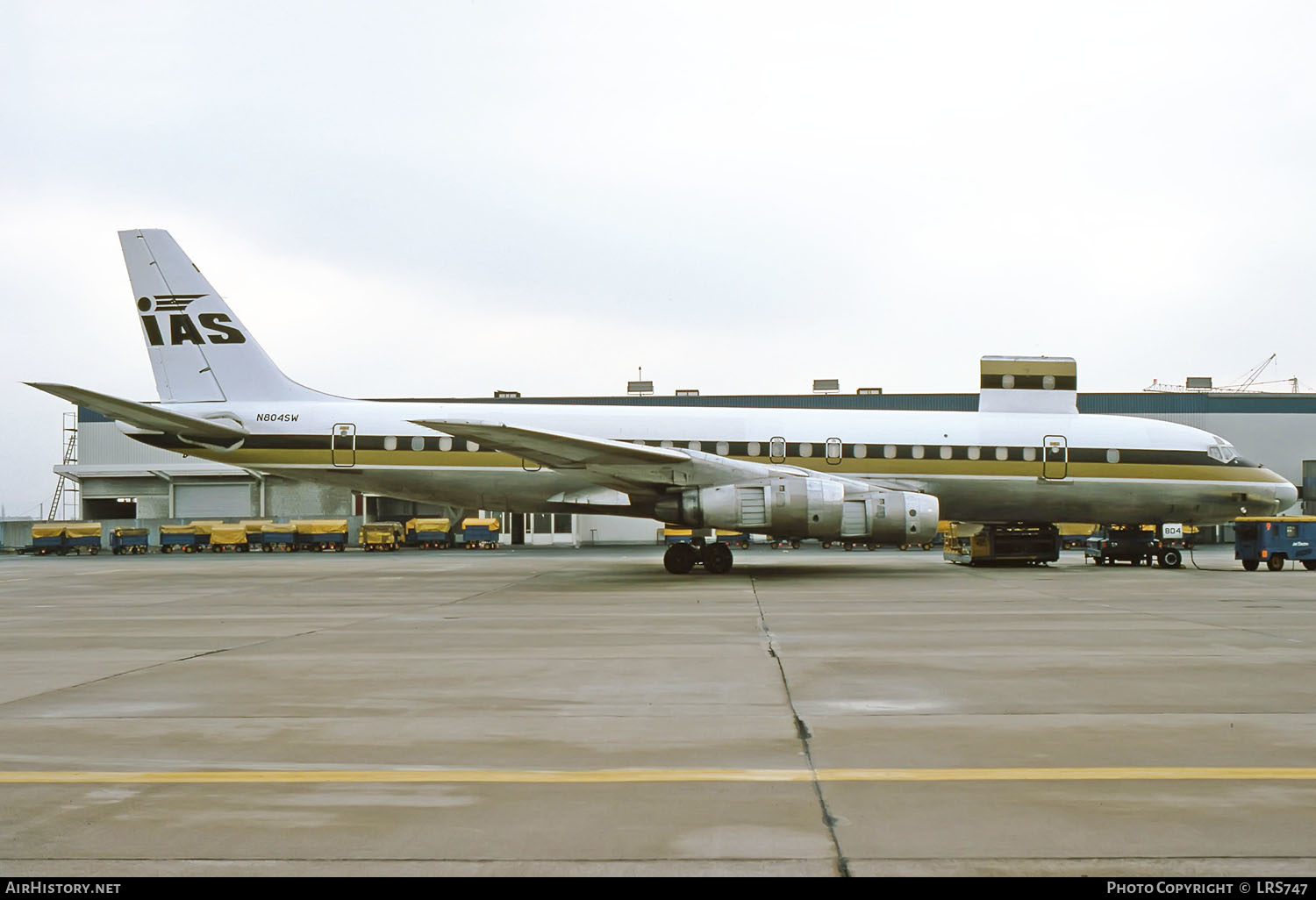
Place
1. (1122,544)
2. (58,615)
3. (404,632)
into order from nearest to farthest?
(404,632), (58,615), (1122,544)

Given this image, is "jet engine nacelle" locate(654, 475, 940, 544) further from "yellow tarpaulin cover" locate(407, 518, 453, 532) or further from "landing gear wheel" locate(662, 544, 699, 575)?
"yellow tarpaulin cover" locate(407, 518, 453, 532)

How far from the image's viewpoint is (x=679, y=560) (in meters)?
21.1

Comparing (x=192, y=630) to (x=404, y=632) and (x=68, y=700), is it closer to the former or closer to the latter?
(x=404, y=632)

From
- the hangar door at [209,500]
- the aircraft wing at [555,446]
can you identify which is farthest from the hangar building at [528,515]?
the aircraft wing at [555,446]

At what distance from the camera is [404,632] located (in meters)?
11.0

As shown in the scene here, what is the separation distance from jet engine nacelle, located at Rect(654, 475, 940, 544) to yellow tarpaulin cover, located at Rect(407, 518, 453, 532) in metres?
22.1

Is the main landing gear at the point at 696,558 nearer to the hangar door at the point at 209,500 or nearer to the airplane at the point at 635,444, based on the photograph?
the airplane at the point at 635,444

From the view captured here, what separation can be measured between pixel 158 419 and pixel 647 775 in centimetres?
1950

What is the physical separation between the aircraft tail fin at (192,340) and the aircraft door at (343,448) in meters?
1.75

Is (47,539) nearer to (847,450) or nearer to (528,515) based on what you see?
(528,515)

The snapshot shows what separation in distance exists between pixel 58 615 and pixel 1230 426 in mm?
45092

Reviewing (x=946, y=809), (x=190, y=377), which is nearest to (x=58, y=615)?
(x=190, y=377)

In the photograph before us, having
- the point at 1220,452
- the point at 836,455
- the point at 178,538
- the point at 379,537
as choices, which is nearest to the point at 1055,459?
the point at 1220,452

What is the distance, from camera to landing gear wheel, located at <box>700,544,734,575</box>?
21203mm
